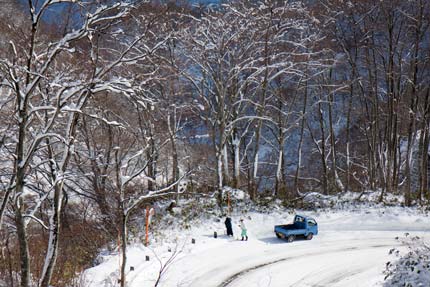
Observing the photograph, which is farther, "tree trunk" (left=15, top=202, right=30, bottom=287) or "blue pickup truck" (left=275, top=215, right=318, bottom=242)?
"blue pickup truck" (left=275, top=215, right=318, bottom=242)

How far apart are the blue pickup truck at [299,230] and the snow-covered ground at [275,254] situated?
290 mm

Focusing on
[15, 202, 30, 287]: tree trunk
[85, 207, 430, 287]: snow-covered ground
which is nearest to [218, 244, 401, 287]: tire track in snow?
[85, 207, 430, 287]: snow-covered ground

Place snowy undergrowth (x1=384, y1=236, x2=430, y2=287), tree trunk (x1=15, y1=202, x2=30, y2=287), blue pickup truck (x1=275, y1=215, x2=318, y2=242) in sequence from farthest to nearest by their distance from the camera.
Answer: blue pickup truck (x1=275, y1=215, x2=318, y2=242) < snowy undergrowth (x1=384, y1=236, x2=430, y2=287) < tree trunk (x1=15, y1=202, x2=30, y2=287)

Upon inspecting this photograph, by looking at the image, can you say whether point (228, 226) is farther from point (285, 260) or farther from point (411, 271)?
point (411, 271)

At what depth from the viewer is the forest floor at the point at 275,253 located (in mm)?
13258

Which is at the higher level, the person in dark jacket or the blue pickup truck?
the person in dark jacket

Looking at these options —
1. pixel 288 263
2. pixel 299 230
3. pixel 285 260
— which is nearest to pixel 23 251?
pixel 288 263

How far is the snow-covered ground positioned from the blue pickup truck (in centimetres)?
29

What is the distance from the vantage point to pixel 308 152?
38.5m

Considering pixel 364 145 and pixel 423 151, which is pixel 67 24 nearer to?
pixel 423 151

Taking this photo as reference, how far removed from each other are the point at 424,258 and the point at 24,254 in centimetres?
1036

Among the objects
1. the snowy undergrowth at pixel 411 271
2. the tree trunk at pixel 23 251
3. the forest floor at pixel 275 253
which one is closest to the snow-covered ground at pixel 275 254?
the forest floor at pixel 275 253

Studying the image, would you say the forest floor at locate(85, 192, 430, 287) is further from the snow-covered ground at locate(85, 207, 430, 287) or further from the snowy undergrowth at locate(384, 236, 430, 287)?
the snowy undergrowth at locate(384, 236, 430, 287)

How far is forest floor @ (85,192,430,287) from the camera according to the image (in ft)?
43.5
